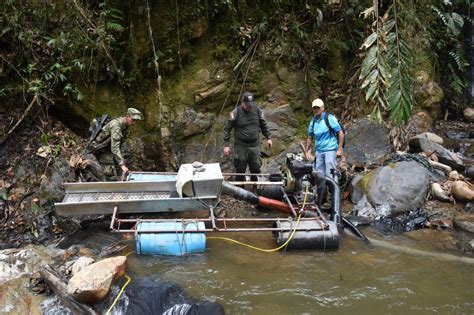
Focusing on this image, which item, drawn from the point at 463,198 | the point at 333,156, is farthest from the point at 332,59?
the point at 463,198

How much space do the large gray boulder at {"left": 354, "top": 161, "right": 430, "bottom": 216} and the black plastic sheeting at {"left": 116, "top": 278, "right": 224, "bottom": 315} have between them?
4244 millimetres

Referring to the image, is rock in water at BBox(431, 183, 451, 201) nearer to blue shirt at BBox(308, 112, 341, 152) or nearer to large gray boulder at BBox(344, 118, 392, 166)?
large gray boulder at BBox(344, 118, 392, 166)

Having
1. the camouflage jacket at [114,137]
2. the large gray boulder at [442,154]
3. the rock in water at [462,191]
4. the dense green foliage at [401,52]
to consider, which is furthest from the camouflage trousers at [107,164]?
the large gray boulder at [442,154]

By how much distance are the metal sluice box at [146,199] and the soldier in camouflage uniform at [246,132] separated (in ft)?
5.21

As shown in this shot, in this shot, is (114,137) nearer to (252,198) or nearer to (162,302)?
(252,198)

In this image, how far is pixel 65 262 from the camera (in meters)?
5.63

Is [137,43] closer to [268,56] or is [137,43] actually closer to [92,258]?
[268,56]

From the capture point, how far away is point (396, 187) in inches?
318

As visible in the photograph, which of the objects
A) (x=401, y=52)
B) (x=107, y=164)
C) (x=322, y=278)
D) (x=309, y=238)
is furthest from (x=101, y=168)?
(x=401, y=52)

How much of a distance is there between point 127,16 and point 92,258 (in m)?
5.51

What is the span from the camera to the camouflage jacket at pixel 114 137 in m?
7.21

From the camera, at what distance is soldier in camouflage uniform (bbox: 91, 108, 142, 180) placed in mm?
7230

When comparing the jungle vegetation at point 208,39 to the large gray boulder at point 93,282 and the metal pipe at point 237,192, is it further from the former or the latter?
the large gray boulder at point 93,282

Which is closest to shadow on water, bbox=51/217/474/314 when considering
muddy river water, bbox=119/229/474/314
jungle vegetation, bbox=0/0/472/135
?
muddy river water, bbox=119/229/474/314
